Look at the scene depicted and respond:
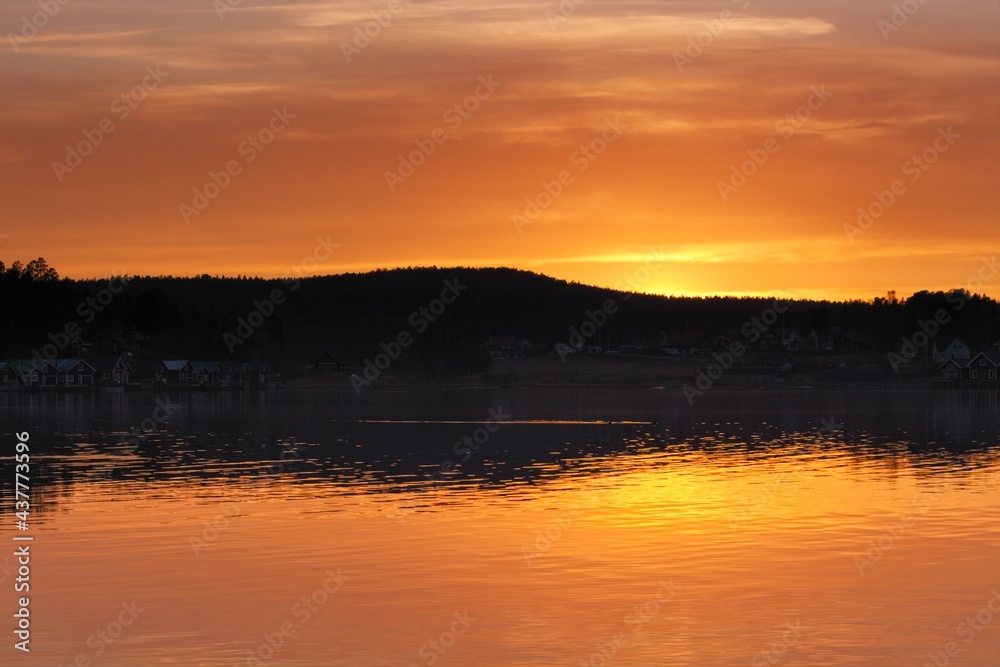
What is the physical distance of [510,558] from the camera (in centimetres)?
2734

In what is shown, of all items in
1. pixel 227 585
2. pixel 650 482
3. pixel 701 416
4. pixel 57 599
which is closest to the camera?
pixel 57 599

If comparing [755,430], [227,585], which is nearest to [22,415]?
[755,430]

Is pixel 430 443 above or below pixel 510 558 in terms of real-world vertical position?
above

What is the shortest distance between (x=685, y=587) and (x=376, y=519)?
10939mm

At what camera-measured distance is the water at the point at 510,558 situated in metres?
20.0

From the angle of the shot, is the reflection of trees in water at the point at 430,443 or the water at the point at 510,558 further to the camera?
the reflection of trees in water at the point at 430,443

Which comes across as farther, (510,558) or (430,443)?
(430,443)

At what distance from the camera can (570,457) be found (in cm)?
5478

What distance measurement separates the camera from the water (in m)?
20.0

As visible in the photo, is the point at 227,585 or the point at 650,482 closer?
the point at 227,585

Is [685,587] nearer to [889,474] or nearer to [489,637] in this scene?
[489,637]

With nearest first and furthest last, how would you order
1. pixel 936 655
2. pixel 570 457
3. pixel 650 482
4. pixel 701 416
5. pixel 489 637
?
pixel 936 655
pixel 489 637
pixel 650 482
pixel 570 457
pixel 701 416

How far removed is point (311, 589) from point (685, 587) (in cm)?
649

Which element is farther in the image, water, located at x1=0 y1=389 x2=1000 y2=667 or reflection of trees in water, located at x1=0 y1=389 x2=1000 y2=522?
reflection of trees in water, located at x1=0 y1=389 x2=1000 y2=522
